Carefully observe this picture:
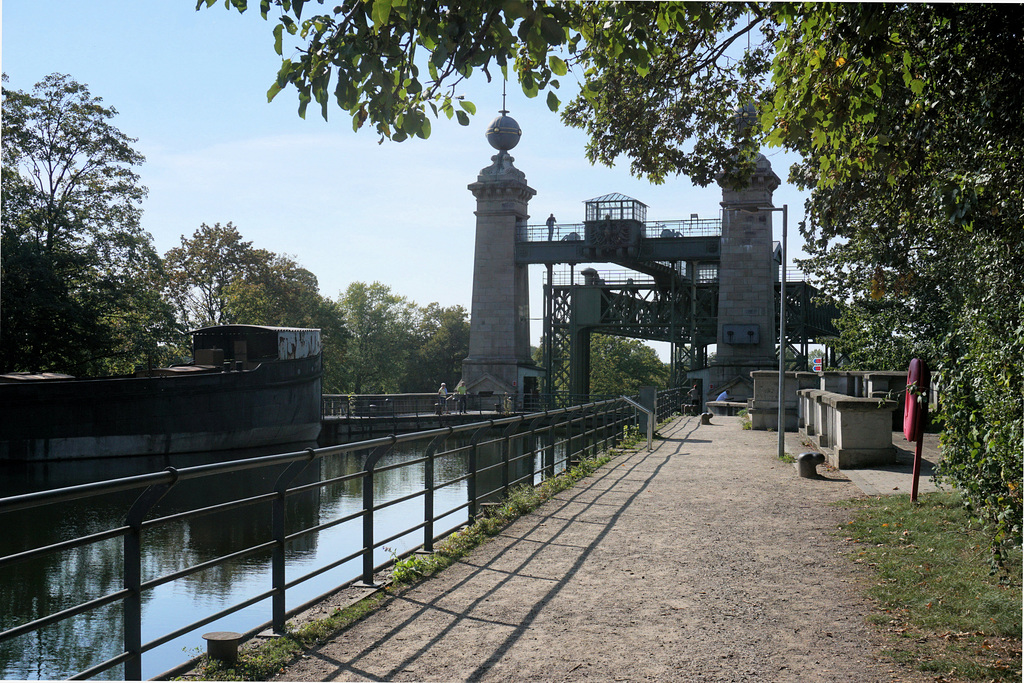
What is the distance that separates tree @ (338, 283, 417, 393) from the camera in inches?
3585

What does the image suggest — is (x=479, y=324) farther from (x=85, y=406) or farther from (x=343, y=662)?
(x=343, y=662)

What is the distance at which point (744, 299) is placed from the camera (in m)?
46.0

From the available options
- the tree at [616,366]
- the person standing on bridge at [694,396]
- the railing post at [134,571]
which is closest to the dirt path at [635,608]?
the railing post at [134,571]

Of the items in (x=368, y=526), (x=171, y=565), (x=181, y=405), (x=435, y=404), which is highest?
(x=368, y=526)

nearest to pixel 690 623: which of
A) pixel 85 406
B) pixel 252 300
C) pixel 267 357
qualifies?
pixel 85 406

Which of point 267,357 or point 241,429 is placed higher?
point 267,357

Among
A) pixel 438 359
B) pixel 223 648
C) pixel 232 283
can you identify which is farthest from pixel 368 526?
pixel 438 359

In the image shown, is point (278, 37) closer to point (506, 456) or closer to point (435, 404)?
point (506, 456)

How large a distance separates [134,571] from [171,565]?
10413 millimetres

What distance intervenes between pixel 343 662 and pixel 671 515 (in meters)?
5.87

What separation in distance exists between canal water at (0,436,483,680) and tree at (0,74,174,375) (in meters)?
13.2

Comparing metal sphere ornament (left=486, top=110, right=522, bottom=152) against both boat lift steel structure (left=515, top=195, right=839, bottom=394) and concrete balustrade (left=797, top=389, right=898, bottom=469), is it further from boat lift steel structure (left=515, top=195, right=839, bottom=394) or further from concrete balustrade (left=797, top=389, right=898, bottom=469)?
concrete balustrade (left=797, top=389, right=898, bottom=469)

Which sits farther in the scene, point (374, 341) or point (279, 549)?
point (374, 341)

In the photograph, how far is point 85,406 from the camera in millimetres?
31109
